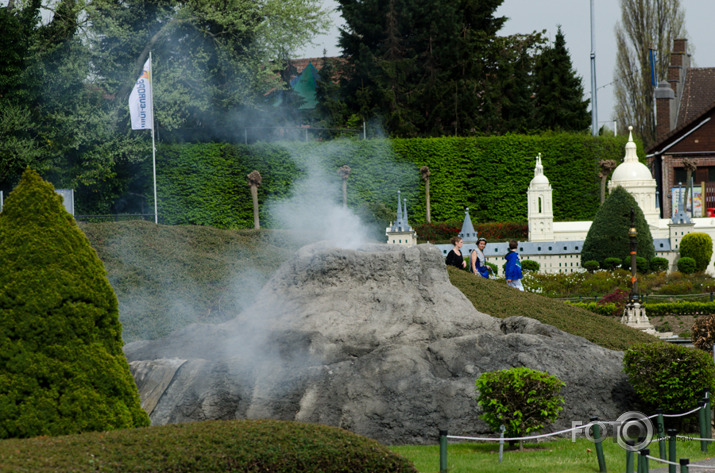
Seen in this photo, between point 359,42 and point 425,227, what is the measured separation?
46.2 feet

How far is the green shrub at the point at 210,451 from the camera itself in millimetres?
6668

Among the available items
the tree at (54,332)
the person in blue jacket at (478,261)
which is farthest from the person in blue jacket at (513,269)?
the tree at (54,332)

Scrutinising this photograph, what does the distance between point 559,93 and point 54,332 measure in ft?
158

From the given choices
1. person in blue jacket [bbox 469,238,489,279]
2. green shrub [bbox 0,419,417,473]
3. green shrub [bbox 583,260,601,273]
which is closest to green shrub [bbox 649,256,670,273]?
green shrub [bbox 583,260,601,273]

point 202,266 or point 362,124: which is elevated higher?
point 362,124

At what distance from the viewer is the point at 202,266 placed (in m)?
19.9

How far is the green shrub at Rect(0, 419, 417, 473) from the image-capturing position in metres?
6.67

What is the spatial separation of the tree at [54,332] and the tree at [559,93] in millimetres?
46150

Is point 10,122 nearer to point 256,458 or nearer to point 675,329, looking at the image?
point 675,329

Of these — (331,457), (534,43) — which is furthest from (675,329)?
(534,43)

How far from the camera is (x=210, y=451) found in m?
7.18

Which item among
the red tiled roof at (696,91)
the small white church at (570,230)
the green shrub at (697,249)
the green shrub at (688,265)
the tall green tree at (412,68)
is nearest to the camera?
the green shrub at (688,265)

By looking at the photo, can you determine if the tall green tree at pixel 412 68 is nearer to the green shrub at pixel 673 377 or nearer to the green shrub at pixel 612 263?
the green shrub at pixel 612 263

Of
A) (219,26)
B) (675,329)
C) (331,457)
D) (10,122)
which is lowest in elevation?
(675,329)
